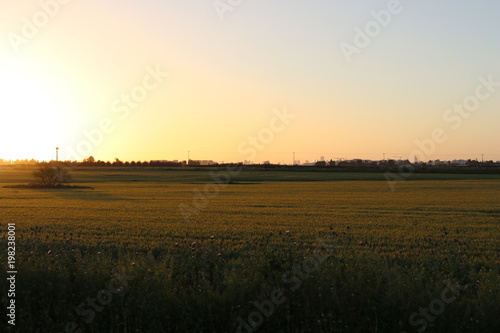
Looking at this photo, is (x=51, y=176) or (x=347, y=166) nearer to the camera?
(x=51, y=176)

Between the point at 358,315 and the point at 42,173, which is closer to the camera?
the point at 358,315

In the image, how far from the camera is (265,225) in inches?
904

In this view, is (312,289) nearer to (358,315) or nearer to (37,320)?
(358,315)

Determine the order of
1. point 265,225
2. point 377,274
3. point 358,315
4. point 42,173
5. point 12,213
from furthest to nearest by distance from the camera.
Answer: point 42,173
point 12,213
point 265,225
point 377,274
point 358,315

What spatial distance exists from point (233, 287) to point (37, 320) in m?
3.26

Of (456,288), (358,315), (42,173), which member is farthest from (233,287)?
(42,173)

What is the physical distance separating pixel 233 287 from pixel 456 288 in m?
3.84

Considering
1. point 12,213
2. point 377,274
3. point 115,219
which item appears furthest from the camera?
point 12,213

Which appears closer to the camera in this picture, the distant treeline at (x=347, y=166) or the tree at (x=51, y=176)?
the tree at (x=51, y=176)

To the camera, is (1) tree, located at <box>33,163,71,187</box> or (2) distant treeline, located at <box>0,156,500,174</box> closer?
(1) tree, located at <box>33,163,71,187</box>

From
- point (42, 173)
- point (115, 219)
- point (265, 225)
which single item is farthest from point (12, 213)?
point (42, 173)

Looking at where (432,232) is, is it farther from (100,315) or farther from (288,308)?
(100,315)

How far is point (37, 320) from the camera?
7598 mm

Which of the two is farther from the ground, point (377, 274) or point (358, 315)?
Result: point (377, 274)
